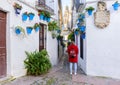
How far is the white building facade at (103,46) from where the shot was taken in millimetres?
9141

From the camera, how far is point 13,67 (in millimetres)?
8367

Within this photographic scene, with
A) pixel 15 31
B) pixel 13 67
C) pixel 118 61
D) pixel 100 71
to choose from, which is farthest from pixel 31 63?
pixel 118 61

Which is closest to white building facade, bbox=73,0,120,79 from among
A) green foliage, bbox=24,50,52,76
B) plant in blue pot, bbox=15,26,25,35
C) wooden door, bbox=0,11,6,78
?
green foliage, bbox=24,50,52,76

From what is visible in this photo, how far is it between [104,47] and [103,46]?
69mm

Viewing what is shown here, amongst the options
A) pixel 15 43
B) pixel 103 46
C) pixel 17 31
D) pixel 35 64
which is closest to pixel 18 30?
pixel 17 31

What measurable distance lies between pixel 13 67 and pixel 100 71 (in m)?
4.08

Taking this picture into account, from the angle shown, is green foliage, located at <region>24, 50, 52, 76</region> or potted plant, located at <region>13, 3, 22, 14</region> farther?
green foliage, located at <region>24, 50, 52, 76</region>

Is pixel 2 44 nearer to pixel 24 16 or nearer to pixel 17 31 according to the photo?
pixel 17 31

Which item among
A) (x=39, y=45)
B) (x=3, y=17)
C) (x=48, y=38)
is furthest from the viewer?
(x=48, y=38)

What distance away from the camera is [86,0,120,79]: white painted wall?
9133 mm

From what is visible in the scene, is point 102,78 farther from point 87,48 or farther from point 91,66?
point 87,48

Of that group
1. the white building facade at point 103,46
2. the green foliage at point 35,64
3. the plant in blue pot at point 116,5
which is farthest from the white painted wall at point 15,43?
the plant in blue pot at point 116,5

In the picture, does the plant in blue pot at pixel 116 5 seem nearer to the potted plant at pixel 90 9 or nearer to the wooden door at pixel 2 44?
the potted plant at pixel 90 9

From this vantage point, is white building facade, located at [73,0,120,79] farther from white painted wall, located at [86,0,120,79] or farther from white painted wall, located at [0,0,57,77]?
white painted wall, located at [0,0,57,77]
